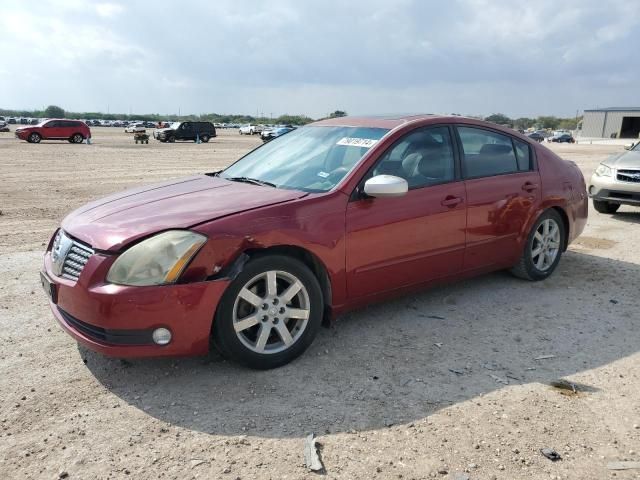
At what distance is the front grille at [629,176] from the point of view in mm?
8420

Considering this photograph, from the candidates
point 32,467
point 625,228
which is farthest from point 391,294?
point 625,228

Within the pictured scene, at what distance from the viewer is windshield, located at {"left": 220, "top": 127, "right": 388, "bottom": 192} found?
3988mm

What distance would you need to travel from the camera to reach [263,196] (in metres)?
3.71

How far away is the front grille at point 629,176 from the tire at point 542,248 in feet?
12.6

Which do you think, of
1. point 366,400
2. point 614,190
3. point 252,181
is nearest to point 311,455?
point 366,400

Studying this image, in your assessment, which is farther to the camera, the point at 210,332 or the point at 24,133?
the point at 24,133

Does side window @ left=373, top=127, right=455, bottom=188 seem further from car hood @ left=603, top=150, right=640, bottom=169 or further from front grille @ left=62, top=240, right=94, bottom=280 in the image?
car hood @ left=603, top=150, right=640, bottom=169

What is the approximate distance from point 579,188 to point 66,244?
16.1 ft

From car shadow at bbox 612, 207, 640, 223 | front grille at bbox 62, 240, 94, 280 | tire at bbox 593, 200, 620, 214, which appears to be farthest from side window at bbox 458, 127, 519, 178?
tire at bbox 593, 200, 620, 214

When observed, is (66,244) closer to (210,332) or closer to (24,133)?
(210,332)

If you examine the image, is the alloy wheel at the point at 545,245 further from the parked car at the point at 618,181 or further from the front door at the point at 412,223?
the parked car at the point at 618,181

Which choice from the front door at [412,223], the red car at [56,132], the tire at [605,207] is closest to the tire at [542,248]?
the front door at [412,223]

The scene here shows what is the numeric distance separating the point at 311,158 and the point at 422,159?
893 mm

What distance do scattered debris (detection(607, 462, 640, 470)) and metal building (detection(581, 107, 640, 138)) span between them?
91.9 m
